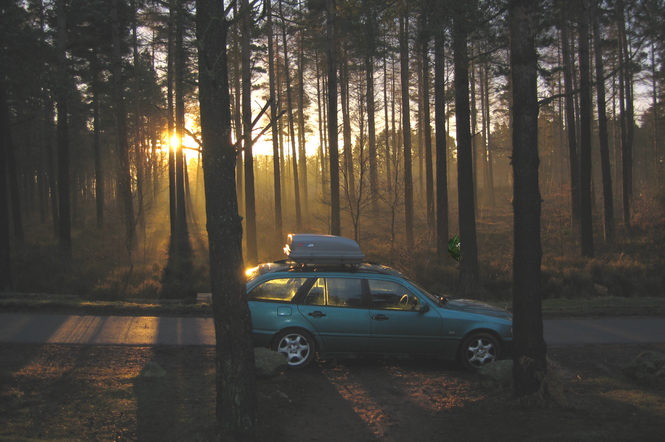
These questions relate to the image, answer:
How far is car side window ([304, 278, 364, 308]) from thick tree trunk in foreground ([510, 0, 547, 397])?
2477 mm

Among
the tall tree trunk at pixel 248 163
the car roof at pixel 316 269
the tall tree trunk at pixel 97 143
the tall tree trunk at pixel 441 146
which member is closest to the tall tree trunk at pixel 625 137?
the tall tree trunk at pixel 441 146

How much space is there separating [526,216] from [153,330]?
7.04 m

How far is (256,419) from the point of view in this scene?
4422 mm

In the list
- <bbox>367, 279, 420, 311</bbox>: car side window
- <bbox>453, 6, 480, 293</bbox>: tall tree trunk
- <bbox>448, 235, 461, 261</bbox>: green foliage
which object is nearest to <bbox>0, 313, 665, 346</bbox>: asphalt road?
<bbox>367, 279, 420, 311</bbox>: car side window

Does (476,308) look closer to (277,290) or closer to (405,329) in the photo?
(405,329)

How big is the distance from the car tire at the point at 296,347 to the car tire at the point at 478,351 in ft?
7.88

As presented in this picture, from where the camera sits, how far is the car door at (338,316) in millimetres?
7008

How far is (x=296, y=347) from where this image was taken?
6.99 metres

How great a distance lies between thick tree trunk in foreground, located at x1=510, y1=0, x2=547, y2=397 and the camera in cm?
545

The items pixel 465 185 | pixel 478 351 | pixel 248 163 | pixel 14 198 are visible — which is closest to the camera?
pixel 478 351

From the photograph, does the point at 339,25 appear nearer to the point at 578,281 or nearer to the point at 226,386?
the point at 578,281

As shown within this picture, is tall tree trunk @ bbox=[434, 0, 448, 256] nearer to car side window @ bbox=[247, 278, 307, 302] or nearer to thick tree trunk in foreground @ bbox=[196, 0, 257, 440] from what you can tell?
car side window @ bbox=[247, 278, 307, 302]

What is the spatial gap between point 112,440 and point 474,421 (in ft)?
12.8

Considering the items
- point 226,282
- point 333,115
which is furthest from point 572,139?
point 226,282
